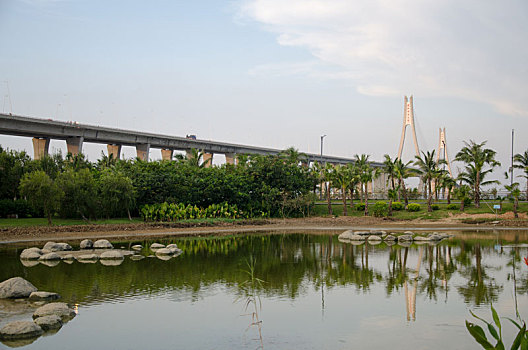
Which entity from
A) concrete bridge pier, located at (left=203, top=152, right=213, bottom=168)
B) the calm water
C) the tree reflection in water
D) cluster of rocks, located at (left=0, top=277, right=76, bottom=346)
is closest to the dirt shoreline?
the tree reflection in water

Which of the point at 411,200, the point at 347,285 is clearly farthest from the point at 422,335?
the point at 411,200

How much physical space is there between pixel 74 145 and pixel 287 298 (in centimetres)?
5244

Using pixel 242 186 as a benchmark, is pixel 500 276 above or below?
below

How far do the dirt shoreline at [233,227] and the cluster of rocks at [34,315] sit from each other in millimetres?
18406

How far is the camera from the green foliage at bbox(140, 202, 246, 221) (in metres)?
47.5

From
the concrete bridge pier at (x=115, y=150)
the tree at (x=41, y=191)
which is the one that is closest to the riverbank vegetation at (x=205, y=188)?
the tree at (x=41, y=191)

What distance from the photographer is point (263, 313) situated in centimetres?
1423

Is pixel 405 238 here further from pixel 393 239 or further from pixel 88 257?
pixel 88 257

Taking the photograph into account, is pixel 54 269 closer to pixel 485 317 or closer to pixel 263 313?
pixel 263 313

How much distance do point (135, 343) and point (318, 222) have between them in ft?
141

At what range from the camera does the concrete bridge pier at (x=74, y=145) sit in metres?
61.8

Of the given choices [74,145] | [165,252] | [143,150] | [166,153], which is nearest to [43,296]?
[165,252]

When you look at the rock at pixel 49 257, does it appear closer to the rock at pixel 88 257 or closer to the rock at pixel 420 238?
the rock at pixel 88 257

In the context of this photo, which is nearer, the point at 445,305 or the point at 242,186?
the point at 445,305
